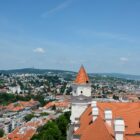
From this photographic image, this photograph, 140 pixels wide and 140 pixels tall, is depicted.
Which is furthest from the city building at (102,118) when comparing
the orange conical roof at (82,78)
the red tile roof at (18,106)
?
the red tile roof at (18,106)

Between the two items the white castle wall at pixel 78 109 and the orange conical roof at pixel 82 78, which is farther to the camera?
the orange conical roof at pixel 82 78

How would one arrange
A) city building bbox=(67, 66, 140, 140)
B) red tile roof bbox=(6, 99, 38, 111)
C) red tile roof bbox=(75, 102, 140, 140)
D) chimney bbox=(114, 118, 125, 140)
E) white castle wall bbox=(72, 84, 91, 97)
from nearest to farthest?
chimney bbox=(114, 118, 125, 140) < city building bbox=(67, 66, 140, 140) < red tile roof bbox=(75, 102, 140, 140) < white castle wall bbox=(72, 84, 91, 97) < red tile roof bbox=(6, 99, 38, 111)

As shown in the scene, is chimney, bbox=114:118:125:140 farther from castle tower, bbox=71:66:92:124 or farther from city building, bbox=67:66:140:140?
castle tower, bbox=71:66:92:124

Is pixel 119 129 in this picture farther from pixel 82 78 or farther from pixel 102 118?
pixel 82 78

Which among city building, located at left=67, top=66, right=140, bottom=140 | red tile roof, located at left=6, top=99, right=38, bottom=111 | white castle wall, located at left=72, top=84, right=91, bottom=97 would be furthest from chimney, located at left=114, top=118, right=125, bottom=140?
red tile roof, located at left=6, top=99, right=38, bottom=111

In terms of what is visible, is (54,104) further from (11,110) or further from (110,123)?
(110,123)

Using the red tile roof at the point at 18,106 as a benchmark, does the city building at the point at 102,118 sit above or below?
above

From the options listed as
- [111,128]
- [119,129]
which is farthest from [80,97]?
[119,129]

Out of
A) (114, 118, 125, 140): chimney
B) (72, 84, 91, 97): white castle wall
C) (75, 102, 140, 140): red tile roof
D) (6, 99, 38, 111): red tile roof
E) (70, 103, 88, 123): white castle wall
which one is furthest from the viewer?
(6, 99, 38, 111): red tile roof

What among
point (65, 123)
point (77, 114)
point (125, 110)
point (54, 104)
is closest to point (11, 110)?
point (54, 104)

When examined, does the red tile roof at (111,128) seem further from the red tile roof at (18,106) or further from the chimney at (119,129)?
the red tile roof at (18,106)

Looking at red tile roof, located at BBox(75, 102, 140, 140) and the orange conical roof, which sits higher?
the orange conical roof
